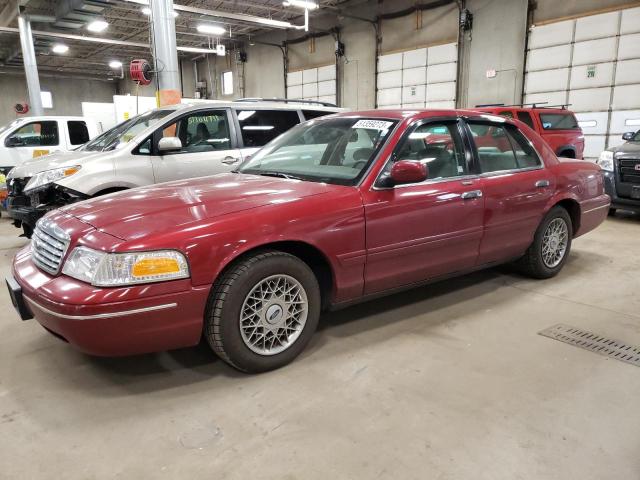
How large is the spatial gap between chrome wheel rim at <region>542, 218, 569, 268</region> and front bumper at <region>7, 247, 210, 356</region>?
3.08 metres

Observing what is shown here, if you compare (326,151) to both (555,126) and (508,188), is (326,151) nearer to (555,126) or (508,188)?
(508,188)

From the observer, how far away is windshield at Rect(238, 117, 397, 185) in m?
2.97

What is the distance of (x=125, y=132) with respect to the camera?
5379 mm

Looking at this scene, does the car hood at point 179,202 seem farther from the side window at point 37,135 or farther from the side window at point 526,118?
the side window at point 526,118

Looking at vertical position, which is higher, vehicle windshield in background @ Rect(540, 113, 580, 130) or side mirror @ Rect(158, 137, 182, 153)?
vehicle windshield in background @ Rect(540, 113, 580, 130)

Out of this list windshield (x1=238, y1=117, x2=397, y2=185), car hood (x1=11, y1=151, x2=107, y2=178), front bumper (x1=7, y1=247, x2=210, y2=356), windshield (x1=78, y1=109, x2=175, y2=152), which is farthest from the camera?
windshield (x1=78, y1=109, x2=175, y2=152)

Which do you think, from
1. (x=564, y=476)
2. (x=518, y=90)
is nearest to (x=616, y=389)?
(x=564, y=476)

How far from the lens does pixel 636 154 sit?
269 inches

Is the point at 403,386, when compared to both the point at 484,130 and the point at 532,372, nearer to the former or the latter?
the point at 532,372

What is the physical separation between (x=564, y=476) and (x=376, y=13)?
51.2 ft

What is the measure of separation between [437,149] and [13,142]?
8.28 metres

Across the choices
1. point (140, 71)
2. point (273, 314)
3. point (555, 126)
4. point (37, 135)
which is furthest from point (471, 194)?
point (37, 135)

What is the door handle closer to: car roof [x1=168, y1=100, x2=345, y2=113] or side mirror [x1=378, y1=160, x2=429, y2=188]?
side mirror [x1=378, y1=160, x2=429, y2=188]

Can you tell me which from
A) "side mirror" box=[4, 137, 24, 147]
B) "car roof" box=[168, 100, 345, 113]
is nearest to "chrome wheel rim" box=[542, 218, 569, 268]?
"car roof" box=[168, 100, 345, 113]
